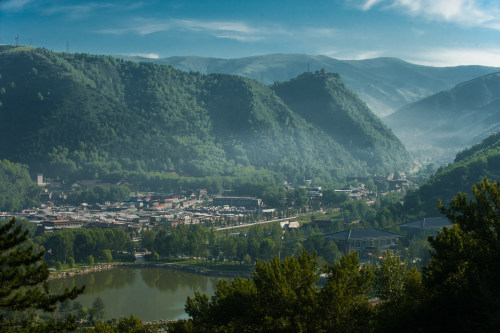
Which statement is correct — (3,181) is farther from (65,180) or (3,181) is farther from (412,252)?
(412,252)

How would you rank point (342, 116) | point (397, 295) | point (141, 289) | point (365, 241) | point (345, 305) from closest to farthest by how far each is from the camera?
point (345, 305) < point (397, 295) < point (141, 289) < point (365, 241) < point (342, 116)

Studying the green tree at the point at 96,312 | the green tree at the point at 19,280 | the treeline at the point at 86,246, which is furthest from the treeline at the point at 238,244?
the green tree at the point at 19,280

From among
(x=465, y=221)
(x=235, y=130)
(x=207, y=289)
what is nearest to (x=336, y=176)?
(x=235, y=130)

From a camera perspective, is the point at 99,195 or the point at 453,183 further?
the point at 99,195

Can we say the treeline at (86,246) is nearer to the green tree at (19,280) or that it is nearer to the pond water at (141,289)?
the pond water at (141,289)

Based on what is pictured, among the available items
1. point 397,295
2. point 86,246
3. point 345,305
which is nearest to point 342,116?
point 86,246

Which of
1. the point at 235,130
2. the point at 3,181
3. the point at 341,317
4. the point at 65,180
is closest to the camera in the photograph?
the point at 341,317

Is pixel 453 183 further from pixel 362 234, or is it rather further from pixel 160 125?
pixel 160 125
